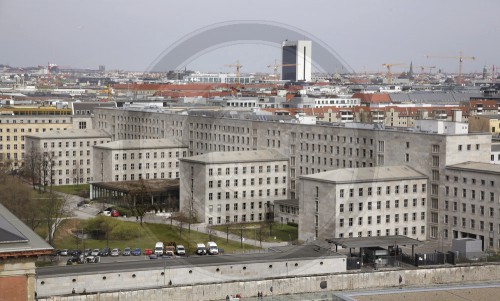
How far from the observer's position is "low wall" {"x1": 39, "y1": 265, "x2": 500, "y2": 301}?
2328cm

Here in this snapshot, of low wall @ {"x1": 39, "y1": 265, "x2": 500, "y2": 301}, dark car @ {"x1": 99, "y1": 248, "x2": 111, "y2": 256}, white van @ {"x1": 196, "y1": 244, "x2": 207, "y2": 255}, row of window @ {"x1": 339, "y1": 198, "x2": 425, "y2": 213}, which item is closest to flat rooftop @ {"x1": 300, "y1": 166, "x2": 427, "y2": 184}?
row of window @ {"x1": 339, "y1": 198, "x2": 425, "y2": 213}

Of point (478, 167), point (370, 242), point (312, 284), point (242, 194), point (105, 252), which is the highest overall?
point (478, 167)

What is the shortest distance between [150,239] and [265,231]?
430cm

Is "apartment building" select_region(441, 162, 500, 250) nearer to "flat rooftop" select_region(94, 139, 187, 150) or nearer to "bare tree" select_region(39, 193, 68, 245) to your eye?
"bare tree" select_region(39, 193, 68, 245)

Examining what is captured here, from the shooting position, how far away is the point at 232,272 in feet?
80.9

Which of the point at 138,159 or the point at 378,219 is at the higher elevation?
the point at 138,159

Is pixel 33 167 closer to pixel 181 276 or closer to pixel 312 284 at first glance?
pixel 181 276

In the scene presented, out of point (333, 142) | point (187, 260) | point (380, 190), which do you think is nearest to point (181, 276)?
point (187, 260)

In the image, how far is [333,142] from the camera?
1396 inches

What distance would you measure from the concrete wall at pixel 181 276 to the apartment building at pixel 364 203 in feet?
13.9

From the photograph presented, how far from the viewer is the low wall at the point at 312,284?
917 inches

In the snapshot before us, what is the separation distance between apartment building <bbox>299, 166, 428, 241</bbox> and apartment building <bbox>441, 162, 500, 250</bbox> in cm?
103

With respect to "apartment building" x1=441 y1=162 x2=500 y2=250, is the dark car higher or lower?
lower

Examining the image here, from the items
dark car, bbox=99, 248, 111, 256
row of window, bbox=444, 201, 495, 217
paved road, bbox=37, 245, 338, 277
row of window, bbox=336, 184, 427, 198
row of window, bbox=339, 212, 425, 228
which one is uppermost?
row of window, bbox=336, 184, 427, 198
